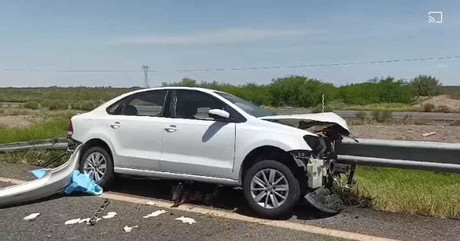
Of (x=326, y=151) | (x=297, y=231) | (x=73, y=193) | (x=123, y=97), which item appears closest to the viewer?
(x=297, y=231)

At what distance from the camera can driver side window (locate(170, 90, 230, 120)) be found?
20.1 feet

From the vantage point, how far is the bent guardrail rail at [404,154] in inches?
229

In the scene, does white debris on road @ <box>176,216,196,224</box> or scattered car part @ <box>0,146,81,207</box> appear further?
scattered car part @ <box>0,146,81,207</box>

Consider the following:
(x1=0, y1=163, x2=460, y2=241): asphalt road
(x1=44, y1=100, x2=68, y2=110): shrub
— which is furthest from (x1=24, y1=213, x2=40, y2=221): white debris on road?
(x1=44, y1=100, x2=68, y2=110): shrub

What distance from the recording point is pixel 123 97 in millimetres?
6875

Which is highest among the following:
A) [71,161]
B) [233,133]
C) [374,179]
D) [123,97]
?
[123,97]

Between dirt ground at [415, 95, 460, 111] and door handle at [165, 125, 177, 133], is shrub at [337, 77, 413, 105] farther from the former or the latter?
door handle at [165, 125, 177, 133]

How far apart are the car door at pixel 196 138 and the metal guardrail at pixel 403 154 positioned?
1796 millimetres

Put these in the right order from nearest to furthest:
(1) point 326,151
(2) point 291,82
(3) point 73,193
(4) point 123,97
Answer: (1) point 326,151, (3) point 73,193, (4) point 123,97, (2) point 291,82

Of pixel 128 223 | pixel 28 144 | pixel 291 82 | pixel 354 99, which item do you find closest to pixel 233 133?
pixel 128 223

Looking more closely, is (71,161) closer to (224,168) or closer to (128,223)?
(128,223)

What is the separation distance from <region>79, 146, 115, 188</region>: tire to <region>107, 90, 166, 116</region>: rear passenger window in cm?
65

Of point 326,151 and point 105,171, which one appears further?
point 105,171

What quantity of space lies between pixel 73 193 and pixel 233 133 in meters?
2.60
